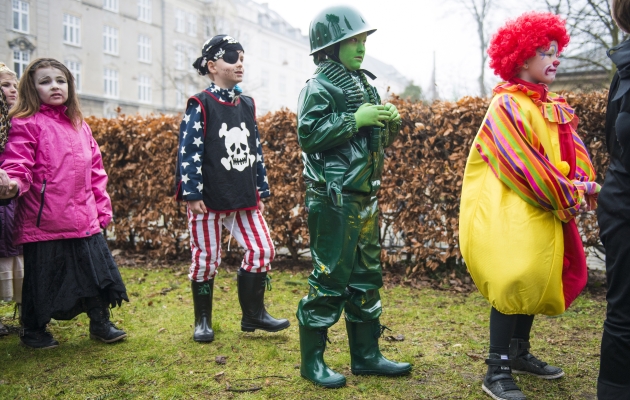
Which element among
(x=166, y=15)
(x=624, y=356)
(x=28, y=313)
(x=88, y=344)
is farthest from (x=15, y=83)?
(x=166, y=15)

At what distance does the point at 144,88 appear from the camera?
112 ft

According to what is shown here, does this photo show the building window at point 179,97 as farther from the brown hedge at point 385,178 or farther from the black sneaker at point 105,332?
the black sneaker at point 105,332

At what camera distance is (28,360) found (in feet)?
11.8

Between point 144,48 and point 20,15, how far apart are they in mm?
20577

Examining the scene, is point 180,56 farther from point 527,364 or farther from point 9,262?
point 527,364

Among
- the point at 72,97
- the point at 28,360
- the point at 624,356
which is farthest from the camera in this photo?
the point at 72,97

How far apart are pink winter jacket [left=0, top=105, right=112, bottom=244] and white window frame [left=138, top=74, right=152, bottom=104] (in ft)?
104

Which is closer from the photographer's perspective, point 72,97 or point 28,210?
point 28,210

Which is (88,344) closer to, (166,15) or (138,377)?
(138,377)

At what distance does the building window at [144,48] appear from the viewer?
3221 centimetres

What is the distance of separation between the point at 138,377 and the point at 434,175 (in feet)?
12.1

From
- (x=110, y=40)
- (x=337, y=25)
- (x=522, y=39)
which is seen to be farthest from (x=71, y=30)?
(x=522, y=39)

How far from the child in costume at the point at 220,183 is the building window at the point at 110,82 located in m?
28.7

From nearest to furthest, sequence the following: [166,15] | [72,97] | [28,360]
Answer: [28,360] → [72,97] → [166,15]
